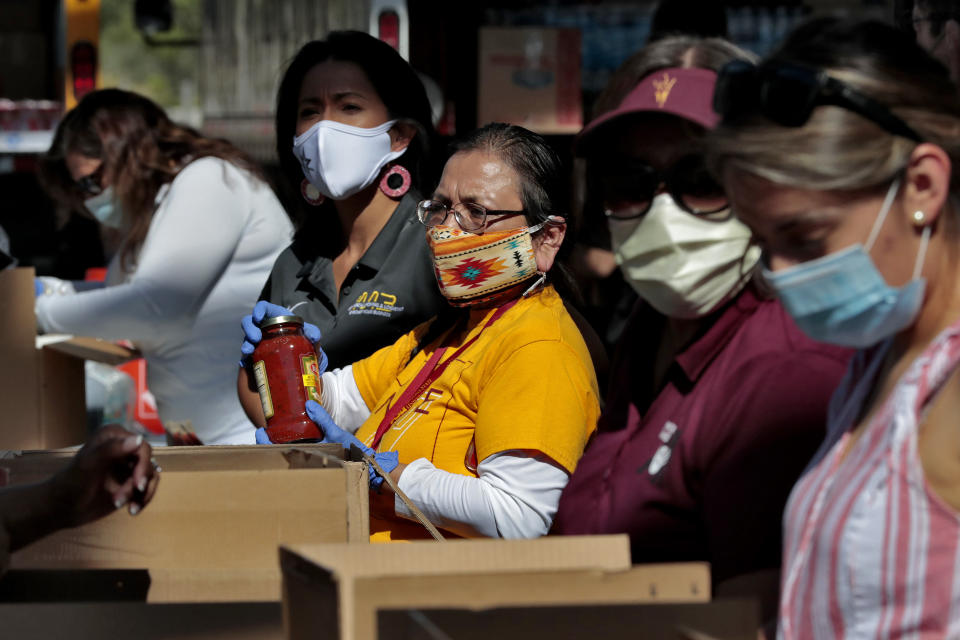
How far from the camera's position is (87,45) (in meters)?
6.72

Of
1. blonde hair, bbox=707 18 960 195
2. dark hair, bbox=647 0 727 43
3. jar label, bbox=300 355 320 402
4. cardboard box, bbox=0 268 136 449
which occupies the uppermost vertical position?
dark hair, bbox=647 0 727 43

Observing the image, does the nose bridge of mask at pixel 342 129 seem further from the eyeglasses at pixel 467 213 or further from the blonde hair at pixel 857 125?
the blonde hair at pixel 857 125

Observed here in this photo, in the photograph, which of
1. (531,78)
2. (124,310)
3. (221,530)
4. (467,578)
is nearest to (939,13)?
(467,578)

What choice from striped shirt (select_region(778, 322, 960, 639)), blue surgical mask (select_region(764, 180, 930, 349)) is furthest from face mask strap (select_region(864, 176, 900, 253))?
striped shirt (select_region(778, 322, 960, 639))

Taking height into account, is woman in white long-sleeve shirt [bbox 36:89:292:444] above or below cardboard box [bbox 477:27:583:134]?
below

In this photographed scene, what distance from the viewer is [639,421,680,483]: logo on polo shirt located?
5.85 feet

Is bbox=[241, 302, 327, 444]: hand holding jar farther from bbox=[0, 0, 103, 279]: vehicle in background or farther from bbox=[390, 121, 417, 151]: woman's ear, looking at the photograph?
bbox=[0, 0, 103, 279]: vehicle in background

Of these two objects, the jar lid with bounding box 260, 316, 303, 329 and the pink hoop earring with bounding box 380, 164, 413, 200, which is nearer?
the jar lid with bounding box 260, 316, 303, 329

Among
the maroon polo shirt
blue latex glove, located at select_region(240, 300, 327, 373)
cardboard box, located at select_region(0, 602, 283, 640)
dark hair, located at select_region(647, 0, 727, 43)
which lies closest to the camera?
the maroon polo shirt

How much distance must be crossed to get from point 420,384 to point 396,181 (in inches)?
37.9

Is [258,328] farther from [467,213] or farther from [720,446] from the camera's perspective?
[720,446]

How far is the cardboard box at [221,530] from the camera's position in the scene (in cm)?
209

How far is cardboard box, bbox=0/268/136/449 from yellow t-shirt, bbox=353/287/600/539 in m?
1.63

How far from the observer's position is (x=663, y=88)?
1.85 m
